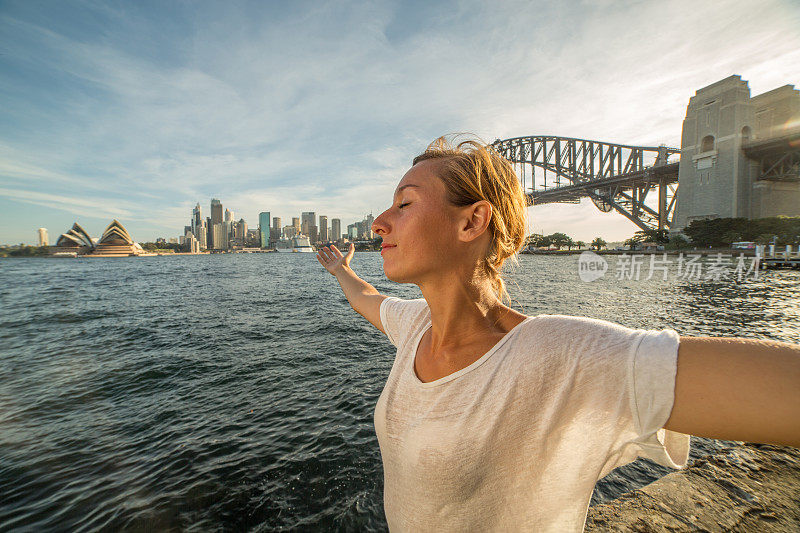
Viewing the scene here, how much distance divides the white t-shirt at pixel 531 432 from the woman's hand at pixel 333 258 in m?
1.86

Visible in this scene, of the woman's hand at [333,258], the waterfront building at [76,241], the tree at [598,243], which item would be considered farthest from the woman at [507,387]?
the waterfront building at [76,241]

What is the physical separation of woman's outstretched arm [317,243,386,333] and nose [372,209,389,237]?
2.45ft

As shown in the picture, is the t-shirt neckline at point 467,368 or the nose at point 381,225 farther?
the nose at point 381,225

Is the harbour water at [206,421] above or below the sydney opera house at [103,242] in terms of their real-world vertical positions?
below

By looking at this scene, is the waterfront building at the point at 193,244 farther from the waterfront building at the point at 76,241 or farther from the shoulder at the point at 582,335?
the shoulder at the point at 582,335

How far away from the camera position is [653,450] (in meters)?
0.97

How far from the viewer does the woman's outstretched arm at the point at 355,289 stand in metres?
2.36

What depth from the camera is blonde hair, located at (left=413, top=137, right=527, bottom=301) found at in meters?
1.37

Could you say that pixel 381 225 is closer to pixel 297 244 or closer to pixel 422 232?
pixel 422 232

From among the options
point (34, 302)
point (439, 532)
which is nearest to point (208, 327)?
point (439, 532)

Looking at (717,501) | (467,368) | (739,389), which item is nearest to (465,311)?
(467,368)

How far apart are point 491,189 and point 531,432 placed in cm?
98

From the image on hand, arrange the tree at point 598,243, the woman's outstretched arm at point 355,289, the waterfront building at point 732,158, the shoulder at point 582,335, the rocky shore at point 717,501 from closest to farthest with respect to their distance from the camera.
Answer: the shoulder at point 582,335 → the woman's outstretched arm at point 355,289 → the rocky shore at point 717,501 → the waterfront building at point 732,158 → the tree at point 598,243

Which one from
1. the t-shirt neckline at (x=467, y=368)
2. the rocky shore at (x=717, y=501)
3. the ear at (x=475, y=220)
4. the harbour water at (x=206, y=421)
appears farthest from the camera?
the harbour water at (x=206, y=421)
